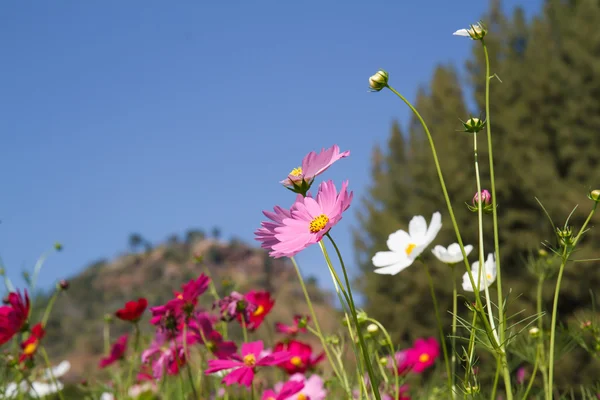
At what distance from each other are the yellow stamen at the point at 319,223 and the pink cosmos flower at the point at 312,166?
6cm

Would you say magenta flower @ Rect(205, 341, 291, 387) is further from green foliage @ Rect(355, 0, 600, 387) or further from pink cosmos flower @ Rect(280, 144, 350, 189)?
green foliage @ Rect(355, 0, 600, 387)

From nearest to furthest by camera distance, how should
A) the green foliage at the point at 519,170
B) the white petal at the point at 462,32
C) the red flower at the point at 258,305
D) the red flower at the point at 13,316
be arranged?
the white petal at the point at 462,32, the red flower at the point at 13,316, the red flower at the point at 258,305, the green foliage at the point at 519,170

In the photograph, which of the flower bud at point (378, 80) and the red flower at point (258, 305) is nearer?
the flower bud at point (378, 80)

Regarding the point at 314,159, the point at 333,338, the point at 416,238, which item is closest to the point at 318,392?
the point at 333,338

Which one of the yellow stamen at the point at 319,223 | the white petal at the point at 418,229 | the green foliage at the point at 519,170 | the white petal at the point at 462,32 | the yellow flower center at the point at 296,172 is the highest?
the white petal at the point at 462,32

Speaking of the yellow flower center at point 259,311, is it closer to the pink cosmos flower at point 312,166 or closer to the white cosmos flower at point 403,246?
the white cosmos flower at point 403,246

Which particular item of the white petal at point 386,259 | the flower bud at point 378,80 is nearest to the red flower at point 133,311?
the white petal at point 386,259

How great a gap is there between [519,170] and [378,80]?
6.46 metres

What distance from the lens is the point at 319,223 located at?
710 mm

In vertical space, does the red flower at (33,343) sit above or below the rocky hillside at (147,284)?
above

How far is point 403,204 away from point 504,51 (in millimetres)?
2581

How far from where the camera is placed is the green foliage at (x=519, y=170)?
6348mm

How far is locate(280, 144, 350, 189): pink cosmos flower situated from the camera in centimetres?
74

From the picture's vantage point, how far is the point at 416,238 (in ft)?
3.69
